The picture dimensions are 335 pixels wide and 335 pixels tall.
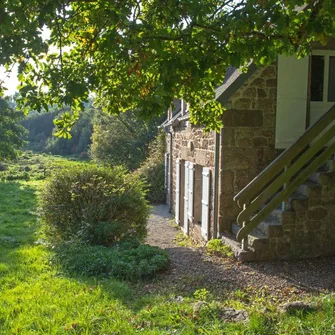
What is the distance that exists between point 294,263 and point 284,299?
69.9 inches

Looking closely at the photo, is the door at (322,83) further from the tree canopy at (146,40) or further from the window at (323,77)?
the tree canopy at (146,40)

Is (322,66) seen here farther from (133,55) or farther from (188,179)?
(133,55)

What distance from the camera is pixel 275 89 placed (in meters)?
8.16

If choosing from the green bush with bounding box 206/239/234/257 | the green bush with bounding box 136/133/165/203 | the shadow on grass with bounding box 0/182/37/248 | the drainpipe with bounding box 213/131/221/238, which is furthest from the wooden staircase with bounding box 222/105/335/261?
the green bush with bounding box 136/133/165/203

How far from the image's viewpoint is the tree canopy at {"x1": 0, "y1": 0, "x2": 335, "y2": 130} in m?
3.13

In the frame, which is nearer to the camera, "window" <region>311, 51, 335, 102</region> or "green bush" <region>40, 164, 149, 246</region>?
"green bush" <region>40, 164, 149, 246</region>

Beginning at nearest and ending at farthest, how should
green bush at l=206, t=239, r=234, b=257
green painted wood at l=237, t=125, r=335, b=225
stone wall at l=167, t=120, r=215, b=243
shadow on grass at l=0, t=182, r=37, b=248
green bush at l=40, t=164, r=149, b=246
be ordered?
1. green painted wood at l=237, t=125, r=335, b=225
2. green bush at l=206, t=239, r=234, b=257
3. green bush at l=40, t=164, r=149, b=246
4. stone wall at l=167, t=120, r=215, b=243
5. shadow on grass at l=0, t=182, r=37, b=248

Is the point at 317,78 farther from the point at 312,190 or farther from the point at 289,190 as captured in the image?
the point at 289,190

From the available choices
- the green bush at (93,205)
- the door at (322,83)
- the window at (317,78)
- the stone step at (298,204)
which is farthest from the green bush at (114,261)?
the window at (317,78)

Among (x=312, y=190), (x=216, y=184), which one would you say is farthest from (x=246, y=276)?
(x=216, y=184)

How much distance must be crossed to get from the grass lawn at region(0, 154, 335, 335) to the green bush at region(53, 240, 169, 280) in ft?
0.72

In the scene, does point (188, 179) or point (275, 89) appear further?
point (188, 179)

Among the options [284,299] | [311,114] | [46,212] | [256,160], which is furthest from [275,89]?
[46,212]

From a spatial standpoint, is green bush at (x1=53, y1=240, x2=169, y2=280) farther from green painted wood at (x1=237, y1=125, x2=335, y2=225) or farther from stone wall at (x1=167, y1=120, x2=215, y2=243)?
stone wall at (x1=167, y1=120, x2=215, y2=243)
